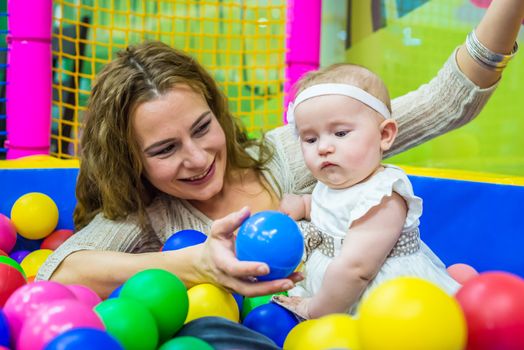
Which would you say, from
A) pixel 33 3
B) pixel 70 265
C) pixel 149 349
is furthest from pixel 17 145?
pixel 149 349

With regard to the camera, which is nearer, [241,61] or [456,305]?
[456,305]

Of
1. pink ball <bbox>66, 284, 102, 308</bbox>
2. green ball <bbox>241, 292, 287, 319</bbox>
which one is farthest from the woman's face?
pink ball <bbox>66, 284, 102, 308</bbox>

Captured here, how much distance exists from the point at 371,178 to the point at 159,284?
15.3 inches

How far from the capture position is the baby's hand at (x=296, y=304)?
106 cm

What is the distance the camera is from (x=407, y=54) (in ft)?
8.50

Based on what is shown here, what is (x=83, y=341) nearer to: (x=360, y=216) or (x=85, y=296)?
(x=85, y=296)

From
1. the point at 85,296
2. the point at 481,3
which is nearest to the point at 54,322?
the point at 85,296

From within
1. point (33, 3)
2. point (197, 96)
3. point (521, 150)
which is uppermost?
point (33, 3)

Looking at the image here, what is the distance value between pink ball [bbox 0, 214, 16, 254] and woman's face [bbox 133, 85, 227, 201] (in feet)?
1.79

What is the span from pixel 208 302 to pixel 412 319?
412 millimetres

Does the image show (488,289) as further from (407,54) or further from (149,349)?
(407,54)

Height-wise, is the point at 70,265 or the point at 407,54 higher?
the point at 407,54

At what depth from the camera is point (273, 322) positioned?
3.46ft

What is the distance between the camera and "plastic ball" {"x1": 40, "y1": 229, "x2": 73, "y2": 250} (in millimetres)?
1744
